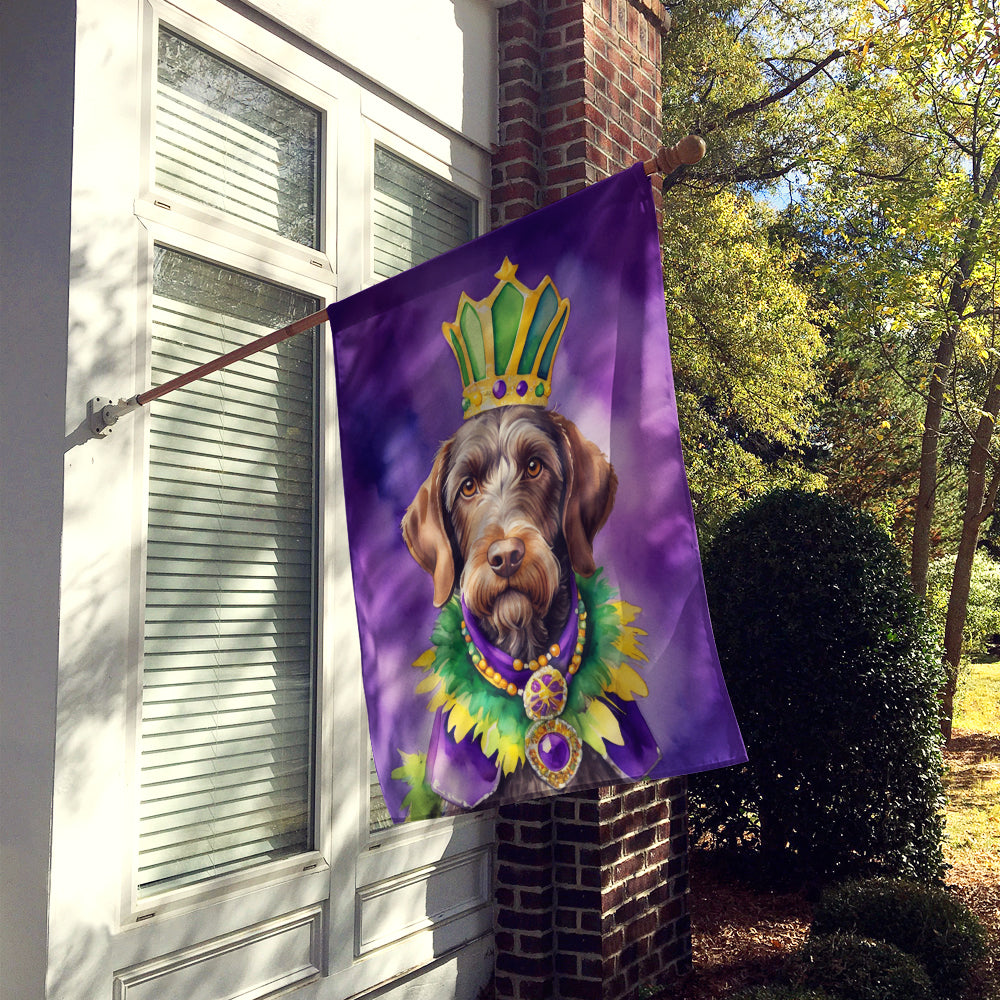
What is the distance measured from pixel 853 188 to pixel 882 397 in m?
5.58

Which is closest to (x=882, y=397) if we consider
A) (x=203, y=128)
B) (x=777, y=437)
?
(x=777, y=437)

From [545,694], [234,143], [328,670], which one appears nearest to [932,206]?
[234,143]

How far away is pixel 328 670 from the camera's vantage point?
11.9 feet

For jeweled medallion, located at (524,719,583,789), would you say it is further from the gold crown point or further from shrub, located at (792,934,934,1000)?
shrub, located at (792,934,934,1000)

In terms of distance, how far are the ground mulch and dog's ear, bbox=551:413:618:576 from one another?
2.94 m

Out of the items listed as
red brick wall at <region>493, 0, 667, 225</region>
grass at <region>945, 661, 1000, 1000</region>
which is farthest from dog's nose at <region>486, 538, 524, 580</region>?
grass at <region>945, 661, 1000, 1000</region>

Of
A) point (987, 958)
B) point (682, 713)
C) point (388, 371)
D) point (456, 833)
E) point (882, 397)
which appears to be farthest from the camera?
point (882, 397)

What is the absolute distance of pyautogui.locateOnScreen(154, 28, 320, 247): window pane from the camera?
10.6ft

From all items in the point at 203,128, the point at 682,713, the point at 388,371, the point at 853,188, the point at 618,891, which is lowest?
the point at 618,891

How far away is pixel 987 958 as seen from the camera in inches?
192

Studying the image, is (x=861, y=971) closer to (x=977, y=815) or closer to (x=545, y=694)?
(x=545, y=694)

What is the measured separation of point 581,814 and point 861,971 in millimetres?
1277

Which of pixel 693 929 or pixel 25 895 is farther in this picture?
pixel 693 929

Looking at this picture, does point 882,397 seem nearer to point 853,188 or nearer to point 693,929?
point 853,188
